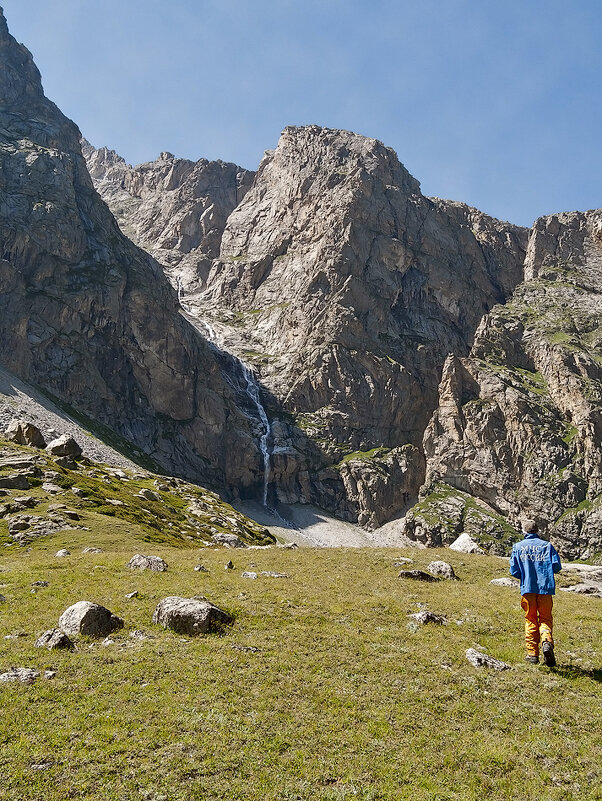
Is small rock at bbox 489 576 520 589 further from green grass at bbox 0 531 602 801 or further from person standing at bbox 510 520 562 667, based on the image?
person standing at bbox 510 520 562 667

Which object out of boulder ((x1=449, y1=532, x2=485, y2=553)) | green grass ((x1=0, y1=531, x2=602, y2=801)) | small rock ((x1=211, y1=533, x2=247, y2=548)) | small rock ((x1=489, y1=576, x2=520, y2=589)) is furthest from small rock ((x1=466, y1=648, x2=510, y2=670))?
small rock ((x1=211, y1=533, x2=247, y2=548))

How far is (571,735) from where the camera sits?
39.8ft

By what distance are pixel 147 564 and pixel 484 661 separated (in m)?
17.9

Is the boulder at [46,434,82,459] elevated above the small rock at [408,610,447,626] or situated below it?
above

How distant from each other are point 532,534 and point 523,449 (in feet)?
633

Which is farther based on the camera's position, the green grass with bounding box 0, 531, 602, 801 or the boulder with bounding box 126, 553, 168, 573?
the boulder with bounding box 126, 553, 168, 573

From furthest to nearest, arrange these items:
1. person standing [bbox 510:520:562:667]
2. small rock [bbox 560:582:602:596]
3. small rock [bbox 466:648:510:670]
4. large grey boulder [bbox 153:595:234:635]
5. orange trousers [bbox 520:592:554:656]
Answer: small rock [bbox 560:582:602:596] → large grey boulder [bbox 153:595:234:635] → orange trousers [bbox 520:592:554:656] → person standing [bbox 510:520:562:667] → small rock [bbox 466:648:510:670]

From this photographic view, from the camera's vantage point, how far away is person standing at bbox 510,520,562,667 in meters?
16.2

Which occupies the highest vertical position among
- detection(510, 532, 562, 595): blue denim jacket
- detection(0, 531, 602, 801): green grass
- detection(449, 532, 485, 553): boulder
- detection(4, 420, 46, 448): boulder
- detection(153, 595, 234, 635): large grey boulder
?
detection(4, 420, 46, 448): boulder

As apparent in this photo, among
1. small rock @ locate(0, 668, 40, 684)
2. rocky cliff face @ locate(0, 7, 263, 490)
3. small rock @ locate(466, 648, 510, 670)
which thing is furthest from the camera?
rocky cliff face @ locate(0, 7, 263, 490)

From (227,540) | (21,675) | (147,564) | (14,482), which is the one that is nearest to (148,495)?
(227,540)

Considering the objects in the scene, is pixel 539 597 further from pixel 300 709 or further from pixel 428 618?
pixel 300 709

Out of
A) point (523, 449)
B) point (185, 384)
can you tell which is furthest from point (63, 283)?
point (523, 449)

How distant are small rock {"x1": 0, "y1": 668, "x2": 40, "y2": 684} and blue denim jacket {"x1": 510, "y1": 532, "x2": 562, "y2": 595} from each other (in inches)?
549
